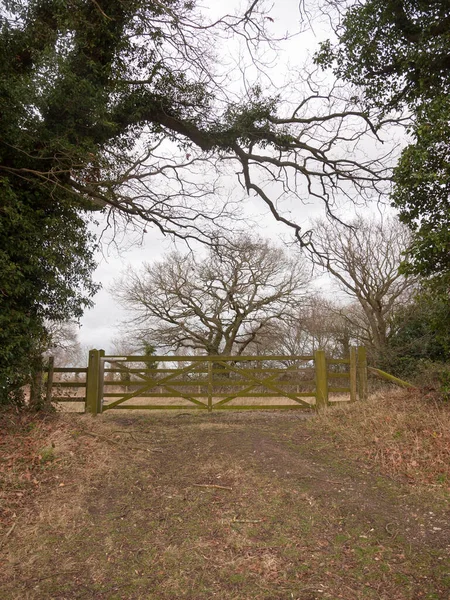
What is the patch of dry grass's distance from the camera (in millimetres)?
5495

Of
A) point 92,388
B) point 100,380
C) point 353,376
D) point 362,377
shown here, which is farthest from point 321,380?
point 92,388

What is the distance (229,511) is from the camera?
4602mm

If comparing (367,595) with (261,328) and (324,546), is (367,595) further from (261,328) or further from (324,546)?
(261,328)

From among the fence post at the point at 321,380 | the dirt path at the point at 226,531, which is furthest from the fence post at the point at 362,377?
the dirt path at the point at 226,531

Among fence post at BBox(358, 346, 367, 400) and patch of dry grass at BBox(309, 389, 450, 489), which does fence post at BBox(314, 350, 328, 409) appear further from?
patch of dry grass at BBox(309, 389, 450, 489)

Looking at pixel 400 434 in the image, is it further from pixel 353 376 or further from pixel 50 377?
pixel 50 377

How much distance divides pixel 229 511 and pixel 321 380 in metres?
5.62

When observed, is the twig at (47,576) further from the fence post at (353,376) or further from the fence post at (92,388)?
the fence post at (353,376)

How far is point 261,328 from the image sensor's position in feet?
72.1

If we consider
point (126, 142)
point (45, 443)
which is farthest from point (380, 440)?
point (126, 142)

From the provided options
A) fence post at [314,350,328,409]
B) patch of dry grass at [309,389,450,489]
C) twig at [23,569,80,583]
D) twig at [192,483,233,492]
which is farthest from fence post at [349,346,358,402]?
twig at [23,569,80,583]

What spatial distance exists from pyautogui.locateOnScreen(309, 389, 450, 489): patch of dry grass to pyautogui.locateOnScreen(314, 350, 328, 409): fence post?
1533 millimetres

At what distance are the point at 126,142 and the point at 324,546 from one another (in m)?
8.68

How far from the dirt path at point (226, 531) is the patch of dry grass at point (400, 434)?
1.17 ft
